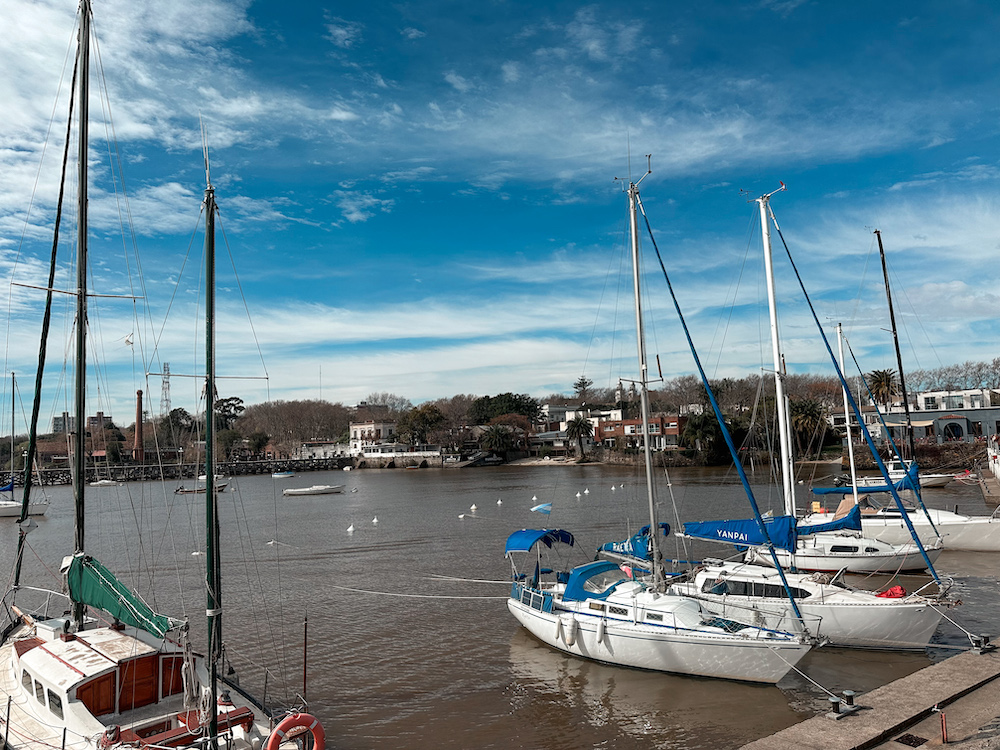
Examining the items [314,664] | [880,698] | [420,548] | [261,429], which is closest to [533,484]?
[420,548]

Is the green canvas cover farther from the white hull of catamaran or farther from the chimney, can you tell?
the chimney

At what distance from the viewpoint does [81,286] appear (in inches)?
596

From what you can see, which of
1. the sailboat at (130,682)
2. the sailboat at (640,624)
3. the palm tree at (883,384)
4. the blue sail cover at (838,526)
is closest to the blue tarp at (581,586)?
the sailboat at (640,624)

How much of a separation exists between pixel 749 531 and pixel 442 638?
1022cm

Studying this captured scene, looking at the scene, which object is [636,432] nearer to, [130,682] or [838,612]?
[838,612]

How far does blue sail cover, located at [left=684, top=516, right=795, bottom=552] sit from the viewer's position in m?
20.5

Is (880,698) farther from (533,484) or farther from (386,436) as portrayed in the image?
(386,436)

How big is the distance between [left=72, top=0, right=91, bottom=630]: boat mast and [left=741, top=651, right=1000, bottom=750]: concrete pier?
14.2 meters

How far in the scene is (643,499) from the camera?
60.2 metres

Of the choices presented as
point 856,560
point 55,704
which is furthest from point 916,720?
point 856,560

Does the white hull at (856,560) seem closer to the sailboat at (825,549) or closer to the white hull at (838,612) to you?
the sailboat at (825,549)

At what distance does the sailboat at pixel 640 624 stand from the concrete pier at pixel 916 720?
3.00 m

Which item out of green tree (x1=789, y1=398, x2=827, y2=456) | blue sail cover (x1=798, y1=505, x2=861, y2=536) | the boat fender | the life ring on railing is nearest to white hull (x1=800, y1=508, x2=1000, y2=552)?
blue sail cover (x1=798, y1=505, x2=861, y2=536)

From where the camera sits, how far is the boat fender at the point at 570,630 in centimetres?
1805
